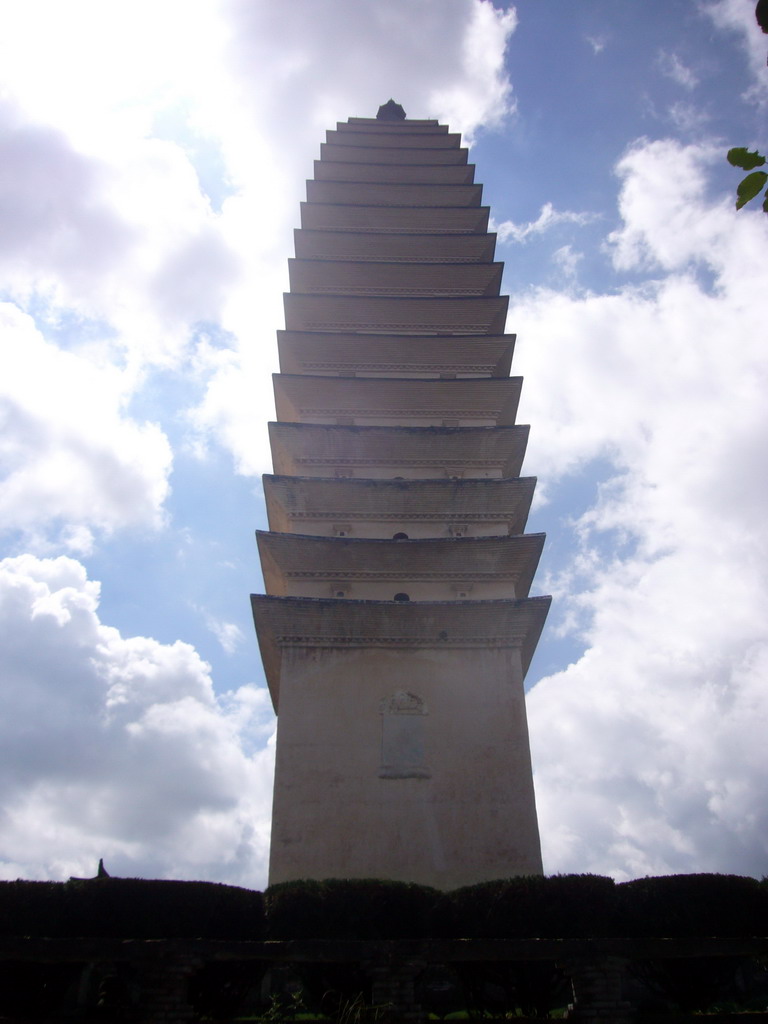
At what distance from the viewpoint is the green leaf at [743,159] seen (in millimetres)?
3055

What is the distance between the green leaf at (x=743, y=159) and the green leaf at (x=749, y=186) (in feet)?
0.14

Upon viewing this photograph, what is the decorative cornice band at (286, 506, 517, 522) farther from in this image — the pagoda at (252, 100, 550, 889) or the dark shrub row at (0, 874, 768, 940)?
the dark shrub row at (0, 874, 768, 940)

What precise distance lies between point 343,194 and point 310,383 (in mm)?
8743

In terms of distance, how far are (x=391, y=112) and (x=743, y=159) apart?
32074 millimetres

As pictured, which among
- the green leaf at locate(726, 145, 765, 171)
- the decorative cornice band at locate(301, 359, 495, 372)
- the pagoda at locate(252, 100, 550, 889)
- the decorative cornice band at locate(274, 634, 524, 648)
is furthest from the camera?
the decorative cornice band at locate(301, 359, 495, 372)

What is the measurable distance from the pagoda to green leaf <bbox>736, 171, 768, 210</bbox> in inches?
456

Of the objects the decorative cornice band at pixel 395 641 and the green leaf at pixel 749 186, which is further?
the decorative cornice band at pixel 395 641

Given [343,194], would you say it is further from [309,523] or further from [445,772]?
[445,772]

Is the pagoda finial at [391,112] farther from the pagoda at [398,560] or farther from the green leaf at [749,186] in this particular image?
the green leaf at [749,186]

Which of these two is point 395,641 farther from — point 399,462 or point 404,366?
point 404,366

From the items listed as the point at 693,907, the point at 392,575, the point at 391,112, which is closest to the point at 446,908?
the point at 693,907

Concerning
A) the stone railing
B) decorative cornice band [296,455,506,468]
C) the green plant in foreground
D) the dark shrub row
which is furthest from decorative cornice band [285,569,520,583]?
the green plant in foreground

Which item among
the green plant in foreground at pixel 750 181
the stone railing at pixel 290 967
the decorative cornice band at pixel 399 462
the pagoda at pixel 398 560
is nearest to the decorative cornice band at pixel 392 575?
the pagoda at pixel 398 560

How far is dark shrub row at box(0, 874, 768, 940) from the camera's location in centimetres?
762
